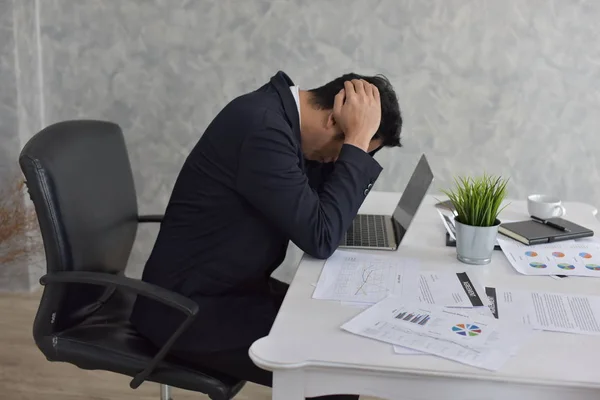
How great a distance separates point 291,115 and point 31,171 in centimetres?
57

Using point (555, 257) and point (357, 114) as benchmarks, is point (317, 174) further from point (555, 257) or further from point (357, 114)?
point (555, 257)

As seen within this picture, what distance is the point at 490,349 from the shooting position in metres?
1.08

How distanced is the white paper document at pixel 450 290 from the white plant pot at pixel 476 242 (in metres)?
0.07

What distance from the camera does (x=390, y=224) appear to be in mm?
1794

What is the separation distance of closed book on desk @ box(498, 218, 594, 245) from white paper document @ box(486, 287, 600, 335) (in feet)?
1.06

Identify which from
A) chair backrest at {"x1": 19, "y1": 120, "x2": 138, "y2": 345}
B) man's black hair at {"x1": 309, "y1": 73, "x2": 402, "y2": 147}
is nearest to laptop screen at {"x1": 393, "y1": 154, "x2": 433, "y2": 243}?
man's black hair at {"x1": 309, "y1": 73, "x2": 402, "y2": 147}

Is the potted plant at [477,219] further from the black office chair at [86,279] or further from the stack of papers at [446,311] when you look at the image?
the black office chair at [86,279]

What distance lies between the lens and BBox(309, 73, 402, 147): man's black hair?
1547 mm

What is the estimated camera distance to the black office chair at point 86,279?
140cm

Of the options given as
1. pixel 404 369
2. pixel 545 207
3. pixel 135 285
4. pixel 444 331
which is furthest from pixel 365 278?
pixel 545 207

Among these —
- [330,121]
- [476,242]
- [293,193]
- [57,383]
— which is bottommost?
[57,383]

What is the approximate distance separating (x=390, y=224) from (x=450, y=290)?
0.48 meters

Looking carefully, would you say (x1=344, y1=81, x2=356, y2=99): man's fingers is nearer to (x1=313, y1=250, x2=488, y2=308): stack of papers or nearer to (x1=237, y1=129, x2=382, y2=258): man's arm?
(x1=237, y1=129, x2=382, y2=258): man's arm

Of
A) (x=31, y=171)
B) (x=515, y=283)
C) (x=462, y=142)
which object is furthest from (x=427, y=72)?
(x=31, y=171)
